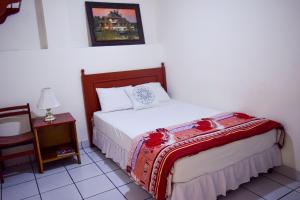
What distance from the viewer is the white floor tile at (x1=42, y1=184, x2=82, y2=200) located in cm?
Answer: 233

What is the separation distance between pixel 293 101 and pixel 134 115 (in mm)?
1695

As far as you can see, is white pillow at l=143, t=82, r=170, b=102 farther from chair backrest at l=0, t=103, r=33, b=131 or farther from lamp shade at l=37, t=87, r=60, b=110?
chair backrest at l=0, t=103, r=33, b=131

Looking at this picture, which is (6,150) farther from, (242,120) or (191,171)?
(242,120)

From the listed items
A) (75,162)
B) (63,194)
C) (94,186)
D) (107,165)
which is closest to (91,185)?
(94,186)

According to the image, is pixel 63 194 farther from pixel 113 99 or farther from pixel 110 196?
pixel 113 99

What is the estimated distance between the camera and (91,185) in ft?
8.27

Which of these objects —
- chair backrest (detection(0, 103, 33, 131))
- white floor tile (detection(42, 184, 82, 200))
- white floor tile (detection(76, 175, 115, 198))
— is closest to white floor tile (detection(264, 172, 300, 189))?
white floor tile (detection(76, 175, 115, 198))

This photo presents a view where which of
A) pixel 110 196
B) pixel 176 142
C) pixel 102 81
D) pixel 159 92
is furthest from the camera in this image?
pixel 159 92

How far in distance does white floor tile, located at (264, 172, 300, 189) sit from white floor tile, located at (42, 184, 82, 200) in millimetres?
→ 1848

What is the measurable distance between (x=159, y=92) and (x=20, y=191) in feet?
7.02

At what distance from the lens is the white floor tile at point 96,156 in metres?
3.15

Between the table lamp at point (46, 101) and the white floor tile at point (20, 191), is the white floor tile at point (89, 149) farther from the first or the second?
the white floor tile at point (20, 191)

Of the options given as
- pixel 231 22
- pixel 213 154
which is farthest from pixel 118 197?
pixel 231 22

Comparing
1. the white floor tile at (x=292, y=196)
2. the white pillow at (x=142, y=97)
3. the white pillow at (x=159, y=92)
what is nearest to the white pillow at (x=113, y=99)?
the white pillow at (x=142, y=97)
